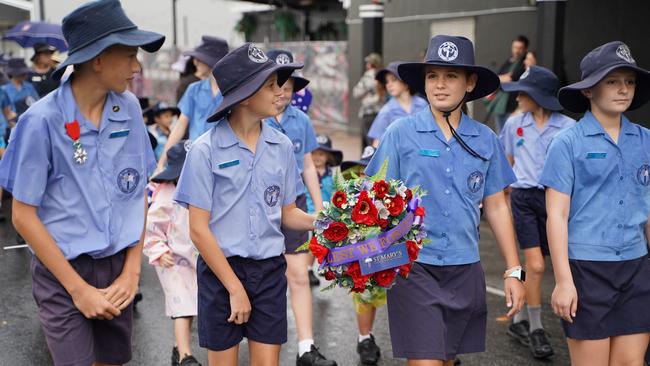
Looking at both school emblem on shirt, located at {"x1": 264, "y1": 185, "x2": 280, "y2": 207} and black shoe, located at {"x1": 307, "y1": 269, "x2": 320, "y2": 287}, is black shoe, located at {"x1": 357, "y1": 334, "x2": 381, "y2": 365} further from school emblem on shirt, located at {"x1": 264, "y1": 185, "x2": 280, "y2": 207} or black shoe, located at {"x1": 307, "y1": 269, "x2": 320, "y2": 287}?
school emblem on shirt, located at {"x1": 264, "y1": 185, "x2": 280, "y2": 207}

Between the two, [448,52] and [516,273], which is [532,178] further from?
[448,52]

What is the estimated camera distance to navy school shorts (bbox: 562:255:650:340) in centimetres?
450

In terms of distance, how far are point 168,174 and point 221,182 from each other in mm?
1668

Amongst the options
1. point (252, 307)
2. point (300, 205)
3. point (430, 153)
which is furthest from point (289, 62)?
point (252, 307)

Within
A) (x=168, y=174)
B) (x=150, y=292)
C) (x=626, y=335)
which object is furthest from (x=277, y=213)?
(x=150, y=292)

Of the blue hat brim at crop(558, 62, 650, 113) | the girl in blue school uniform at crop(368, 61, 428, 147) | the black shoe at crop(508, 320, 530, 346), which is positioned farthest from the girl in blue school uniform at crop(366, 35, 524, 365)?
the girl in blue school uniform at crop(368, 61, 428, 147)

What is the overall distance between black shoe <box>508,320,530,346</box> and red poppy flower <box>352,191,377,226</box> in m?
3.21

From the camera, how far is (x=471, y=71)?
4.51 metres

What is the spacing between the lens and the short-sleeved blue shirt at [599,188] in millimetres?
4488

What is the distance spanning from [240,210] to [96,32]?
3.61 ft

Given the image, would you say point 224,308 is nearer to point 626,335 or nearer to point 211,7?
point 626,335

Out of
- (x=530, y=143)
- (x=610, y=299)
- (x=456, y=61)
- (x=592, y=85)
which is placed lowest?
(x=610, y=299)

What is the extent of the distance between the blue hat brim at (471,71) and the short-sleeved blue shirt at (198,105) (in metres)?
2.76

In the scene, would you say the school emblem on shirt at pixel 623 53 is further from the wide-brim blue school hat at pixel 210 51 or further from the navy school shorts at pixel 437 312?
the wide-brim blue school hat at pixel 210 51
